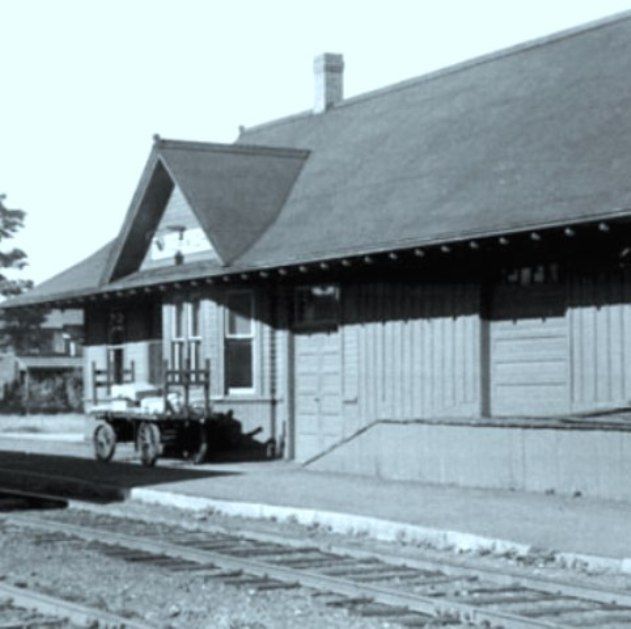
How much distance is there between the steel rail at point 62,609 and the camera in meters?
9.23

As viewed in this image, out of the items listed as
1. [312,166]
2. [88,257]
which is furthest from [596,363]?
[88,257]

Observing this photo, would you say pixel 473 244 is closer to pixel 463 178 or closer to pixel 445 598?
pixel 463 178

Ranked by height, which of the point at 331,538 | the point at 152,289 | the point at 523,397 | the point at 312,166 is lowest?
the point at 331,538

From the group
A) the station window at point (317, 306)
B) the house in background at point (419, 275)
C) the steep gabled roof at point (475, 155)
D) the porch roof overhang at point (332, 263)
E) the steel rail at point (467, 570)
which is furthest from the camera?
the station window at point (317, 306)

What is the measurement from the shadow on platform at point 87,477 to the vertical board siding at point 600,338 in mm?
5579

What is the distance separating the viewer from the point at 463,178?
2127 cm

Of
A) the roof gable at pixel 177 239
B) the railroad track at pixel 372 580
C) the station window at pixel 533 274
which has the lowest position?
the railroad track at pixel 372 580

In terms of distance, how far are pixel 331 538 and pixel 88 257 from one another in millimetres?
20661

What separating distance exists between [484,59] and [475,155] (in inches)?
177

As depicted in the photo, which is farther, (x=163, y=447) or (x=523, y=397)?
(x=163, y=447)

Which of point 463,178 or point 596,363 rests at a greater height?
point 463,178

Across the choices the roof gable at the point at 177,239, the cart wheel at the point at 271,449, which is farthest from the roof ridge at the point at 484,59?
the cart wheel at the point at 271,449

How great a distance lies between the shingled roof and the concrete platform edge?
4.61m

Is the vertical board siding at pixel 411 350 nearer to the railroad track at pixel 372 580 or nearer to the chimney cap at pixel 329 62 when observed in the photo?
the railroad track at pixel 372 580
